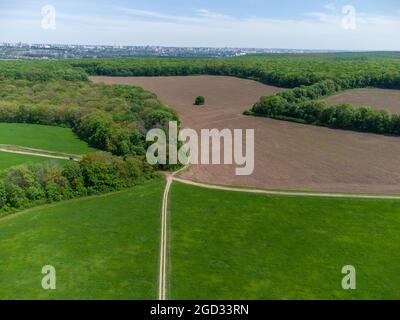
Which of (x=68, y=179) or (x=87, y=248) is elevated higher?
(x=68, y=179)

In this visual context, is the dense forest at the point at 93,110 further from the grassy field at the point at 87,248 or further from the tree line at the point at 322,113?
the tree line at the point at 322,113

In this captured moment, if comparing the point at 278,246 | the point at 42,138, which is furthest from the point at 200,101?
the point at 278,246

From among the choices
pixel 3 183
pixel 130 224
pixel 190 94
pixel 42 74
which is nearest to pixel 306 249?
pixel 130 224

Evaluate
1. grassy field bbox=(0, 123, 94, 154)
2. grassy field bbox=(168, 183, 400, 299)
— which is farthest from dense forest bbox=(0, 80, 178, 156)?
grassy field bbox=(168, 183, 400, 299)

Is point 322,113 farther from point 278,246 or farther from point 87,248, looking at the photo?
point 87,248

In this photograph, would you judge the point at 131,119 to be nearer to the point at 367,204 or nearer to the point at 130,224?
the point at 130,224

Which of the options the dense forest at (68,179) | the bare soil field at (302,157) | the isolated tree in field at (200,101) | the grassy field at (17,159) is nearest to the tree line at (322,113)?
the bare soil field at (302,157)

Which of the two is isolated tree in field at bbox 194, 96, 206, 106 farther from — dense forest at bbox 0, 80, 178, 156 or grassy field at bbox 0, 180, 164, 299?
grassy field at bbox 0, 180, 164, 299
